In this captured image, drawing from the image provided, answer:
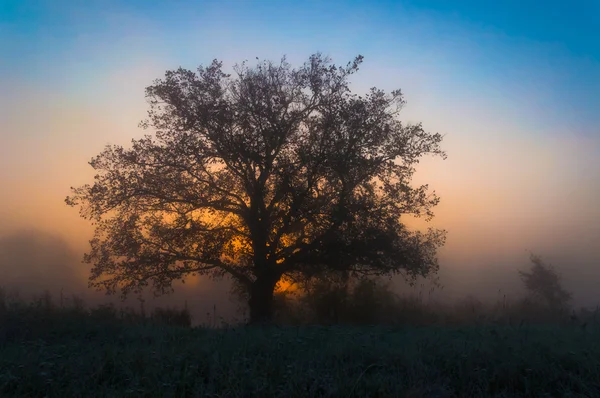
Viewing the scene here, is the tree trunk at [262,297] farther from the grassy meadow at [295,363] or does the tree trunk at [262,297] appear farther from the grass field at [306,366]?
the grass field at [306,366]

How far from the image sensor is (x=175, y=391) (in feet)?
23.2

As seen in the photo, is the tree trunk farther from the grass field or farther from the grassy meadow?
the grass field

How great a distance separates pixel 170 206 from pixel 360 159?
309 inches


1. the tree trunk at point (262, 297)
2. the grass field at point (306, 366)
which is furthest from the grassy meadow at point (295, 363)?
the tree trunk at point (262, 297)

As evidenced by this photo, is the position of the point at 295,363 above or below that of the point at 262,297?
below

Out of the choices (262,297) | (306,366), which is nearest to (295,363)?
(306,366)

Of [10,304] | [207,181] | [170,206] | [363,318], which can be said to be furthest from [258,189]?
[10,304]

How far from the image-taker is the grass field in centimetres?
716

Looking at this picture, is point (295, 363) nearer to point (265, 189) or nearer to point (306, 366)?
point (306, 366)

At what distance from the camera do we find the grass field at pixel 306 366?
7.16 metres

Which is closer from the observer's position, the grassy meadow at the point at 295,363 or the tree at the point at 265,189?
the grassy meadow at the point at 295,363

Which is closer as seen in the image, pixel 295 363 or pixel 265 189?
pixel 295 363

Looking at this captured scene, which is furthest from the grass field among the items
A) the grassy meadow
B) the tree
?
the tree

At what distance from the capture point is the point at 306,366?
812 centimetres
